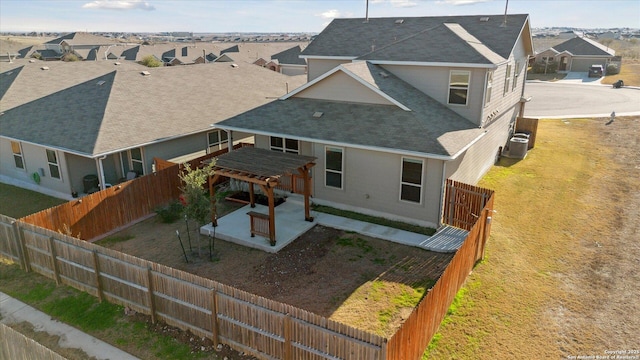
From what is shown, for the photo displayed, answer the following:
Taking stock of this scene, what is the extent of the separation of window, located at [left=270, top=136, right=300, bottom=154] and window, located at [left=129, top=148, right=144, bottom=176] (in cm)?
630

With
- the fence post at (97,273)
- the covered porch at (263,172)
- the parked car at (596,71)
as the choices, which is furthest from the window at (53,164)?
the parked car at (596,71)

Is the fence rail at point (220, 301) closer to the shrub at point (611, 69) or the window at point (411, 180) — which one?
the window at point (411, 180)

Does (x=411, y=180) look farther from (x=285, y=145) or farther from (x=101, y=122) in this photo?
(x=101, y=122)

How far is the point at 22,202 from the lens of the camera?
1780 centimetres

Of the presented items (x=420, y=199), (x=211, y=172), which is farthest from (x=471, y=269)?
(x=211, y=172)

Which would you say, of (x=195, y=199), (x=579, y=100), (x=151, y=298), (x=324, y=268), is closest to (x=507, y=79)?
(x=324, y=268)

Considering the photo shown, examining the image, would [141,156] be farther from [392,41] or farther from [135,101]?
[392,41]

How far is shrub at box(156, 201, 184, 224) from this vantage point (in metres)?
15.8

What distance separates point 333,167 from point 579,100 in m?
36.5

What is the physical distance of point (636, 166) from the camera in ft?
72.0

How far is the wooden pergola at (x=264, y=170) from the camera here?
13242 millimetres

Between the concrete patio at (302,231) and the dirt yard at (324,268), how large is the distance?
0.84ft

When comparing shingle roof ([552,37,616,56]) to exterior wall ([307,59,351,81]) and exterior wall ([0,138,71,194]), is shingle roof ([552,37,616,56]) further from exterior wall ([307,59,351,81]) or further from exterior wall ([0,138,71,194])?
exterior wall ([0,138,71,194])

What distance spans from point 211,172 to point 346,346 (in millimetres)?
8178
